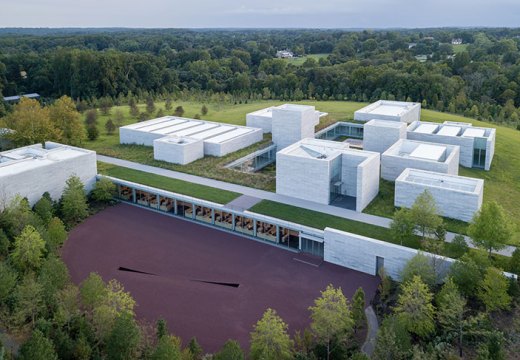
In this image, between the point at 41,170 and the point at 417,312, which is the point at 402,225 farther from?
the point at 41,170

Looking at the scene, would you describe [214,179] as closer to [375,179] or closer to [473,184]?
[375,179]

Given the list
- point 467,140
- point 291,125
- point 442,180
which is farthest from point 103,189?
point 467,140

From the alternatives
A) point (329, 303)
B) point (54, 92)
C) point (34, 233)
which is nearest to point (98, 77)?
point (54, 92)

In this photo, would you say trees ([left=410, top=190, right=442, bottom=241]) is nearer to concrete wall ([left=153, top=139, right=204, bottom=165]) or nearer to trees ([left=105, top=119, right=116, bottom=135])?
concrete wall ([left=153, top=139, right=204, bottom=165])

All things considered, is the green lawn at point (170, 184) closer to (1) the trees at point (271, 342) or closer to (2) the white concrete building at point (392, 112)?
(1) the trees at point (271, 342)

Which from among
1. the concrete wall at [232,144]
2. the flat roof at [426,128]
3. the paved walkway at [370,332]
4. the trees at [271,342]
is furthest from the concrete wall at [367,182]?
the concrete wall at [232,144]

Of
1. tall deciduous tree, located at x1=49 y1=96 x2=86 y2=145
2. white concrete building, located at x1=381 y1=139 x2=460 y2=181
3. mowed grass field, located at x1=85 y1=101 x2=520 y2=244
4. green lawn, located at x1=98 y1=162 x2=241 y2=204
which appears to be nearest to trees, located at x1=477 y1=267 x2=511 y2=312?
mowed grass field, located at x1=85 y1=101 x2=520 y2=244
